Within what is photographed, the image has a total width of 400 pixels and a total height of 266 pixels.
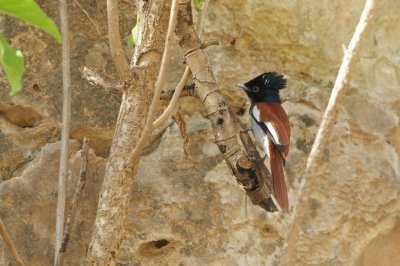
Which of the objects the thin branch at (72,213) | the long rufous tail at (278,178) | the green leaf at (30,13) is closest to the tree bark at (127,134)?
the thin branch at (72,213)

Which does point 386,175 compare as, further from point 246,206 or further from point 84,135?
point 84,135

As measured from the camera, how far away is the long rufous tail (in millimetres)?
2736

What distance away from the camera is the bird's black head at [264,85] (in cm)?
334

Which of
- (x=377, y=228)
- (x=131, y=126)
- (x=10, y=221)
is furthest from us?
(x=377, y=228)

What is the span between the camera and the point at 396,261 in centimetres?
345

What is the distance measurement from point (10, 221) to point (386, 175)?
188cm

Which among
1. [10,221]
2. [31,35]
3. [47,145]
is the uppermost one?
[31,35]

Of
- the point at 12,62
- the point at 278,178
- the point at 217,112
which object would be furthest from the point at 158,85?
the point at 278,178

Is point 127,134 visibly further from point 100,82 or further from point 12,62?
point 12,62

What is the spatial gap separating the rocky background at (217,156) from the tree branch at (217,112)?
0.67 metres

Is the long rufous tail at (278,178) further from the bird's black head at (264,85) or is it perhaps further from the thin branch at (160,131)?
the thin branch at (160,131)

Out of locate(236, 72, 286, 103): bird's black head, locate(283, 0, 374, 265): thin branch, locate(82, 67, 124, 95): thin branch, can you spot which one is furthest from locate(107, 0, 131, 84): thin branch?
locate(283, 0, 374, 265): thin branch

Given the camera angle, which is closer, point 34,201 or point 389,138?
point 34,201

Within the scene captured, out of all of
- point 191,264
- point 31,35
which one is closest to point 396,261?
point 191,264
